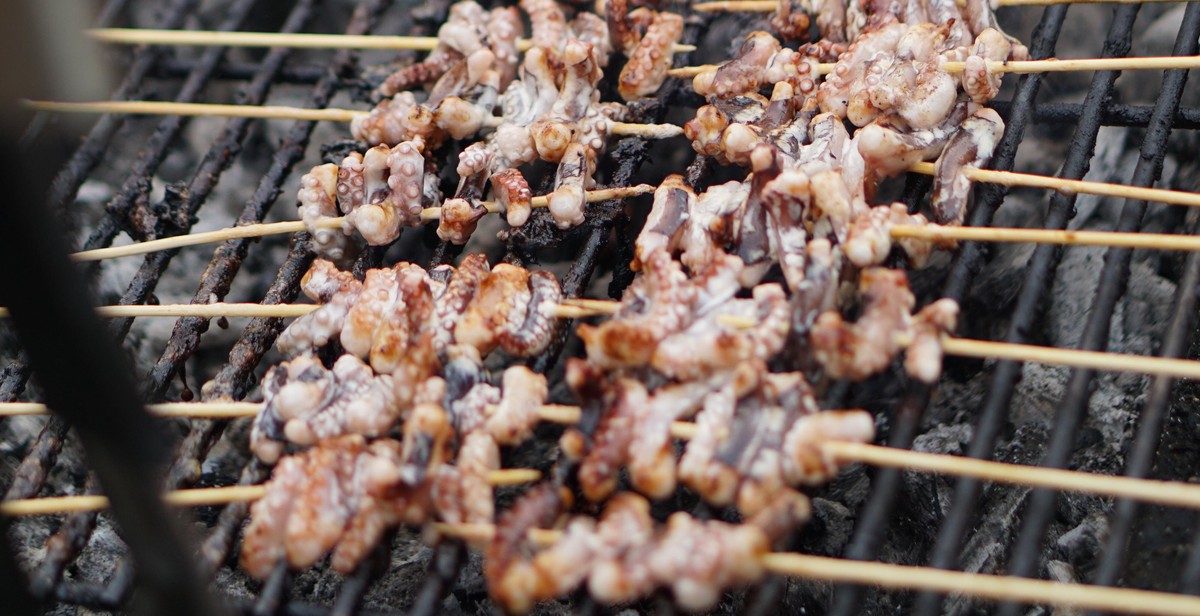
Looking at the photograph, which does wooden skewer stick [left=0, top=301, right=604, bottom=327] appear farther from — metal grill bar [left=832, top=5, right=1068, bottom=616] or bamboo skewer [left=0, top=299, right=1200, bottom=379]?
metal grill bar [left=832, top=5, right=1068, bottom=616]

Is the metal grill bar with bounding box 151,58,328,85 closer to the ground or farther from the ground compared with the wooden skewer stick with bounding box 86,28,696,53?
farther from the ground

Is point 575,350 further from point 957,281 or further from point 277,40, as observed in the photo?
point 277,40

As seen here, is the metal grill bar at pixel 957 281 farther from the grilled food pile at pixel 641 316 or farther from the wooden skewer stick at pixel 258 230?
the wooden skewer stick at pixel 258 230

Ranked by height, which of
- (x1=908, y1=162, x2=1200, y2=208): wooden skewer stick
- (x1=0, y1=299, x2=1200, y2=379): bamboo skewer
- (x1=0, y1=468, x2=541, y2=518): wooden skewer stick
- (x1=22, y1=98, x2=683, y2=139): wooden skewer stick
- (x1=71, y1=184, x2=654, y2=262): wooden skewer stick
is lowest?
(x1=0, y1=468, x2=541, y2=518): wooden skewer stick

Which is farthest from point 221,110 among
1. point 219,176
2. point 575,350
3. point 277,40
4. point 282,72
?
point 575,350

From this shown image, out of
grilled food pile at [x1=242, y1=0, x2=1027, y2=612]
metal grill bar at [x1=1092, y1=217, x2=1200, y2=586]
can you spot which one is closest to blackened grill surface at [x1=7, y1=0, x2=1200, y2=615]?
metal grill bar at [x1=1092, y1=217, x2=1200, y2=586]

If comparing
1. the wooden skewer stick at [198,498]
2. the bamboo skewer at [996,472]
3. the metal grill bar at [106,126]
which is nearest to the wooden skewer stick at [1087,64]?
the bamboo skewer at [996,472]
